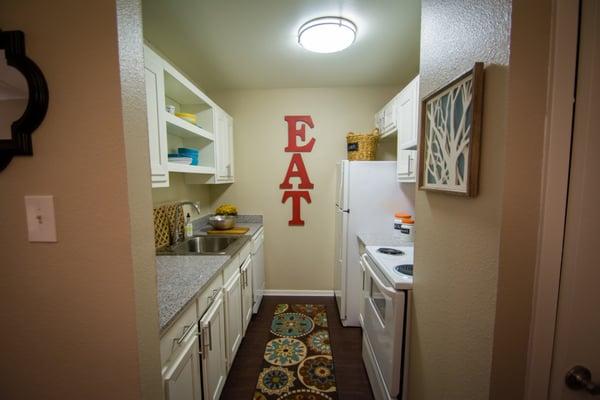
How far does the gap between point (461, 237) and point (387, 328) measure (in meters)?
0.81

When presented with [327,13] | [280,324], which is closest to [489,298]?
[327,13]

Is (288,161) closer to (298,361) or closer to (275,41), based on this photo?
(275,41)

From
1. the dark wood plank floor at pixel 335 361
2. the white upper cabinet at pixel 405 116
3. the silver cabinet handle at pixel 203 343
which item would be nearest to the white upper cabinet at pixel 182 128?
the silver cabinet handle at pixel 203 343

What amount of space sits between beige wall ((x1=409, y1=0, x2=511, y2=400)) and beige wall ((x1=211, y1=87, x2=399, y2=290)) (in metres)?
1.84

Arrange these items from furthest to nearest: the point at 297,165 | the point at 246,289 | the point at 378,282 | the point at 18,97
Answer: the point at 297,165, the point at 246,289, the point at 378,282, the point at 18,97

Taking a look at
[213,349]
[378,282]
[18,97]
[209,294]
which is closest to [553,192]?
[378,282]

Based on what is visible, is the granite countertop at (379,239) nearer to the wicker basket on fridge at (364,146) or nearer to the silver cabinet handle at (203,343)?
the wicker basket on fridge at (364,146)

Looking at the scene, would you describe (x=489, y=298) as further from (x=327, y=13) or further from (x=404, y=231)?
(x=327, y=13)

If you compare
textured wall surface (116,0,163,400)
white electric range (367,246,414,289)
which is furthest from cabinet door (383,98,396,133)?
textured wall surface (116,0,163,400)

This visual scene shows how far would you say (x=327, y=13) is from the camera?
5.12 ft

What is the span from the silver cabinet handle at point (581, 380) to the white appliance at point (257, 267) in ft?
7.10

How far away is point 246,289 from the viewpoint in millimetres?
2166

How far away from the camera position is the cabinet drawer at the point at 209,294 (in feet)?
4.05

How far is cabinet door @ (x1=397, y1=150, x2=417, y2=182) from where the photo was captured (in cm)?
187
